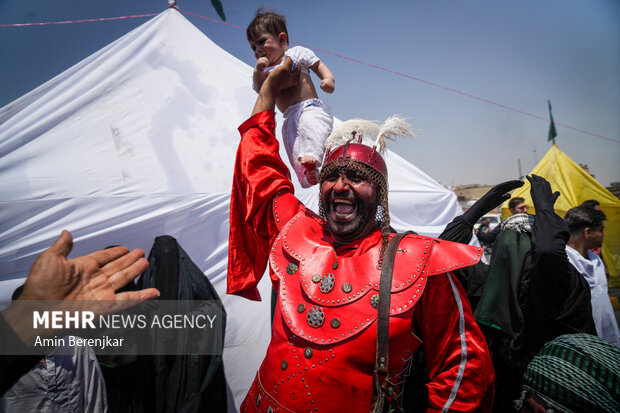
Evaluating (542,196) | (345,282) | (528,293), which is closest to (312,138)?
(345,282)

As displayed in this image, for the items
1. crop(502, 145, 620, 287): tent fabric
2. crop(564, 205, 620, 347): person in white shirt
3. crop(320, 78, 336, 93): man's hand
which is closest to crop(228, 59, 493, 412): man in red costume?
crop(320, 78, 336, 93): man's hand

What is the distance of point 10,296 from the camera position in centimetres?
263

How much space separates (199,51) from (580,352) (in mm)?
5101

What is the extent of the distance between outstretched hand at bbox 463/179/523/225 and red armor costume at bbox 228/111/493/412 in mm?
945

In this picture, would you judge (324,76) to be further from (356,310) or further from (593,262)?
(593,262)

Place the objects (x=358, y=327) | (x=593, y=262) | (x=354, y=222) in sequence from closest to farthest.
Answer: (x=358, y=327)
(x=354, y=222)
(x=593, y=262)

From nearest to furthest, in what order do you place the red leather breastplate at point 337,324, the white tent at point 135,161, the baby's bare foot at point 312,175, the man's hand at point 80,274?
the man's hand at point 80,274 < the red leather breastplate at point 337,324 < the baby's bare foot at point 312,175 < the white tent at point 135,161

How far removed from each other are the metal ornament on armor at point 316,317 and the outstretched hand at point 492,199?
153cm

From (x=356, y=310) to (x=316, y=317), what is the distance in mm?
176

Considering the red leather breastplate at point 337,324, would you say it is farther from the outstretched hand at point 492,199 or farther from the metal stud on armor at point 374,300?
the outstretched hand at point 492,199

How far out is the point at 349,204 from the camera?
5.58 feet

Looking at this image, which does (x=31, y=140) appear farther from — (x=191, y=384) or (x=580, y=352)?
(x=580, y=352)

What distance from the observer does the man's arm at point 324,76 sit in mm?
2035

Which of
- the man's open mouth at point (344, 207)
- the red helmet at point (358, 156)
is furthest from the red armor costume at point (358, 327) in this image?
the red helmet at point (358, 156)
